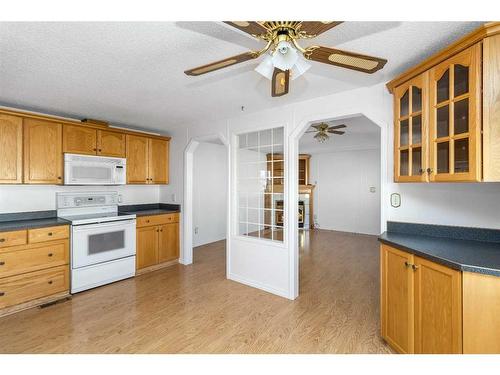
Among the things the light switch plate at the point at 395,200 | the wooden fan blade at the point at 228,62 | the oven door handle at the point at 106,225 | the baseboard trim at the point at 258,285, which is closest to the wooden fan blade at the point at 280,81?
the wooden fan blade at the point at 228,62

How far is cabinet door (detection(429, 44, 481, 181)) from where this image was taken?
143 cm

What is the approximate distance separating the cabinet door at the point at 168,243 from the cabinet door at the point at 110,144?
51.2 inches

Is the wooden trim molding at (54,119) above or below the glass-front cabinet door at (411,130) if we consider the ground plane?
above

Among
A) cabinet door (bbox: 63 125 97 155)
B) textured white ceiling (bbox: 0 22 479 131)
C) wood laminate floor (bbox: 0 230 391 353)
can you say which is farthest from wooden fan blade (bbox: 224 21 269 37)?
cabinet door (bbox: 63 125 97 155)

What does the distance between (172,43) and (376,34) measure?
132 centimetres

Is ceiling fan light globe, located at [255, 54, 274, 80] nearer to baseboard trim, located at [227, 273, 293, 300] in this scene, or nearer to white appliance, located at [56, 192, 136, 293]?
baseboard trim, located at [227, 273, 293, 300]

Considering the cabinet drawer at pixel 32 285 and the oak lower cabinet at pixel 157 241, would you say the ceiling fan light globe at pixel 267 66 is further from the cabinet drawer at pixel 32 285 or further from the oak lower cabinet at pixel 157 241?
the cabinet drawer at pixel 32 285

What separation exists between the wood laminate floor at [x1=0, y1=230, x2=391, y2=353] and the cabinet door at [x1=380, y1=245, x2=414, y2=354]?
191 millimetres

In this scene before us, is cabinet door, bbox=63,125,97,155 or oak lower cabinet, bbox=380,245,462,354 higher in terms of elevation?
Result: cabinet door, bbox=63,125,97,155

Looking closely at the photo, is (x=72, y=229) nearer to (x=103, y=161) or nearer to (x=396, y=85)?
(x=103, y=161)

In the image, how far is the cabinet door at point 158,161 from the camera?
13.3 feet

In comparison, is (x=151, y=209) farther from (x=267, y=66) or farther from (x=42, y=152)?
(x=267, y=66)

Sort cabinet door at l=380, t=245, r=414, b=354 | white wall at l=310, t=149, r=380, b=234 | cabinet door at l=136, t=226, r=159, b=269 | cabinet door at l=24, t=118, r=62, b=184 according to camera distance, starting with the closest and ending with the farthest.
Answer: cabinet door at l=380, t=245, r=414, b=354, cabinet door at l=24, t=118, r=62, b=184, cabinet door at l=136, t=226, r=159, b=269, white wall at l=310, t=149, r=380, b=234

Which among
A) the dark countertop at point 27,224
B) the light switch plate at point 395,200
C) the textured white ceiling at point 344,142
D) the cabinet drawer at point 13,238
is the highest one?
the textured white ceiling at point 344,142
